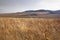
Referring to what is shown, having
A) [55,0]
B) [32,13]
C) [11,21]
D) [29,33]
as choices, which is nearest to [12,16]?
[11,21]

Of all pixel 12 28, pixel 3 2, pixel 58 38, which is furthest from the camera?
pixel 3 2

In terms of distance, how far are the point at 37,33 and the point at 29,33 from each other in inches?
3.8

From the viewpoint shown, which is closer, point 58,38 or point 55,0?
point 58,38

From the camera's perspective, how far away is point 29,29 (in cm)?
159

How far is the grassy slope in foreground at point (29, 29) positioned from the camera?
1.47 metres

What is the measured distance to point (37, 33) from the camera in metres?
1.54

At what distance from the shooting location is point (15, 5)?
75.2 inches

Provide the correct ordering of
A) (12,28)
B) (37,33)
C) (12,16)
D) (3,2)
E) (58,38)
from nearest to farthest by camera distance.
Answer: (58,38)
(37,33)
(12,28)
(12,16)
(3,2)

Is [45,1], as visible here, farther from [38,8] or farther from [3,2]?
[3,2]

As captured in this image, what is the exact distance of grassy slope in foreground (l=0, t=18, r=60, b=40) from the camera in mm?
1468

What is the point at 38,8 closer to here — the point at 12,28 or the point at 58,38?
the point at 12,28

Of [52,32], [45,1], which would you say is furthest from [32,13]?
[52,32]

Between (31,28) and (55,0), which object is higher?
(55,0)

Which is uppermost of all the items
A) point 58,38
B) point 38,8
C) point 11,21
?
point 38,8
